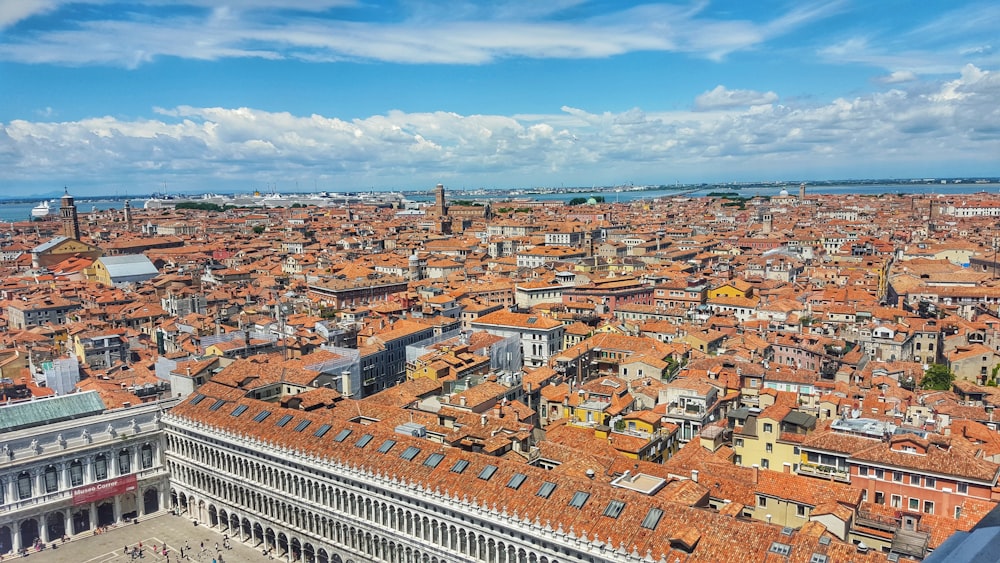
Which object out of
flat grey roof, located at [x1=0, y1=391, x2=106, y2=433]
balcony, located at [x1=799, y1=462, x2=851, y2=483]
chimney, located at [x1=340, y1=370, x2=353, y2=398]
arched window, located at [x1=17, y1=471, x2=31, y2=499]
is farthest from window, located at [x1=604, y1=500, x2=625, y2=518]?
flat grey roof, located at [x1=0, y1=391, x2=106, y2=433]

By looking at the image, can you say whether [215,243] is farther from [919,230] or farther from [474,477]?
[919,230]

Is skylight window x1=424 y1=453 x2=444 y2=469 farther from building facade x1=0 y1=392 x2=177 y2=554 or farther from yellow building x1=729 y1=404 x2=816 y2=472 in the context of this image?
building facade x1=0 y1=392 x2=177 y2=554

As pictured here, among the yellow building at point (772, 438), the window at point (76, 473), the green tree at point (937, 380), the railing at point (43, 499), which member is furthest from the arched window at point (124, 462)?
the green tree at point (937, 380)

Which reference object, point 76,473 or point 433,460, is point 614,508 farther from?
point 76,473

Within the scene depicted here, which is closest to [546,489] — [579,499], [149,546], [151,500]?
[579,499]

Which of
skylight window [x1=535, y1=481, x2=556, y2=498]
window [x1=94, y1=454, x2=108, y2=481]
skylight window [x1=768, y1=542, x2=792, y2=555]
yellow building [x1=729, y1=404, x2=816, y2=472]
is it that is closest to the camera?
skylight window [x1=768, y1=542, x2=792, y2=555]

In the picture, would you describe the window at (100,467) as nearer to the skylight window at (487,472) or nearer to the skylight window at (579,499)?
the skylight window at (487,472)
